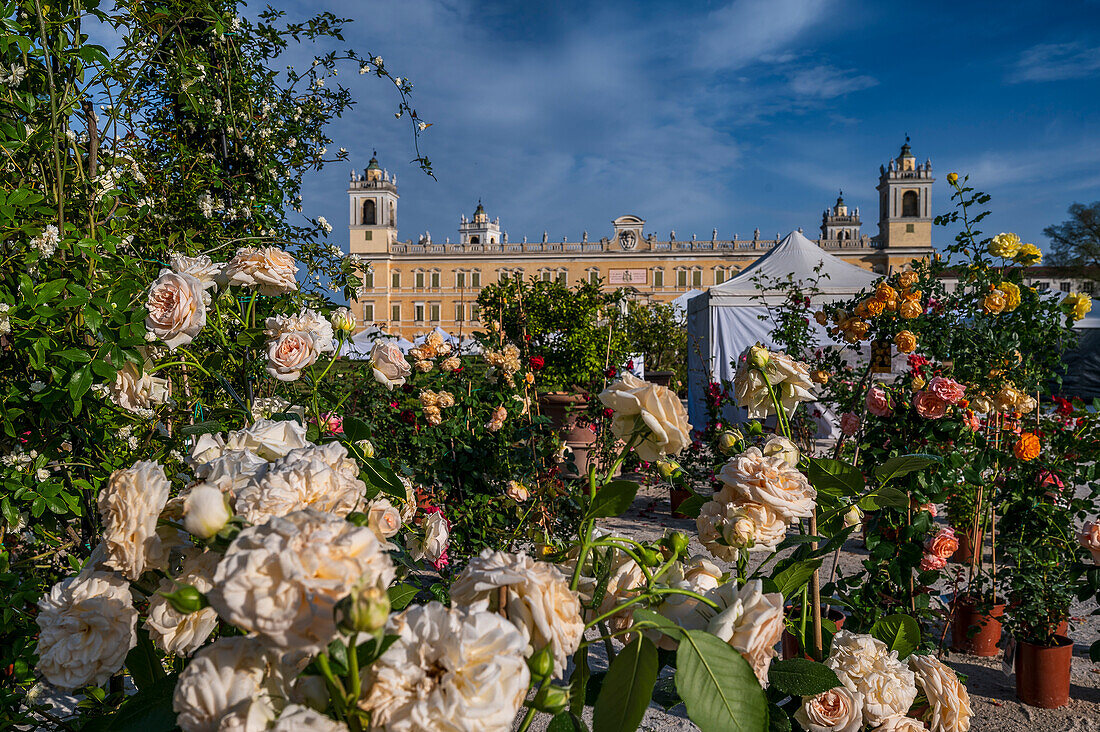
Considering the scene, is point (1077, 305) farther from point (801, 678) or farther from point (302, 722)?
point (302, 722)

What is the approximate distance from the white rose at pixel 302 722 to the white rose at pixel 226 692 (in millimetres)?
30

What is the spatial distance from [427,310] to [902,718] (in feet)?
126

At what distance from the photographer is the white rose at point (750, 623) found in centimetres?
49

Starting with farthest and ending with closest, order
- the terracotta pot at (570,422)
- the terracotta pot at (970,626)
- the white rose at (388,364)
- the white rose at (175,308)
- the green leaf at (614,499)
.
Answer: the terracotta pot at (570,422) < the terracotta pot at (970,626) < the white rose at (388,364) < the white rose at (175,308) < the green leaf at (614,499)

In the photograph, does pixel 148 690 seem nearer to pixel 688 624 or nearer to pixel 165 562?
pixel 165 562

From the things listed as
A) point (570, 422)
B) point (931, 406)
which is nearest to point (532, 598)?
point (931, 406)

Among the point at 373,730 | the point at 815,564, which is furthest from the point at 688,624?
the point at 373,730

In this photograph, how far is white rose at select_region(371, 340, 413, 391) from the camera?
36.5 inches

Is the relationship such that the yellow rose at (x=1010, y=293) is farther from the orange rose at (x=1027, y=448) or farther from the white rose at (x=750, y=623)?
the white rose at (x=750, y=623)

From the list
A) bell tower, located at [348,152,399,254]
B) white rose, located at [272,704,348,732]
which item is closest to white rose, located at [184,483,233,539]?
white rose, located at [272,704,348,732]

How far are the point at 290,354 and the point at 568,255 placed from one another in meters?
37.2

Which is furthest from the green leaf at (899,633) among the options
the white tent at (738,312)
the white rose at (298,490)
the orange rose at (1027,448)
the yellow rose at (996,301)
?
the white tent at (738,312)

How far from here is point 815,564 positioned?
635 mm

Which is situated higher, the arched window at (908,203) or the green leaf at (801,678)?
the arched window at (908,203)
